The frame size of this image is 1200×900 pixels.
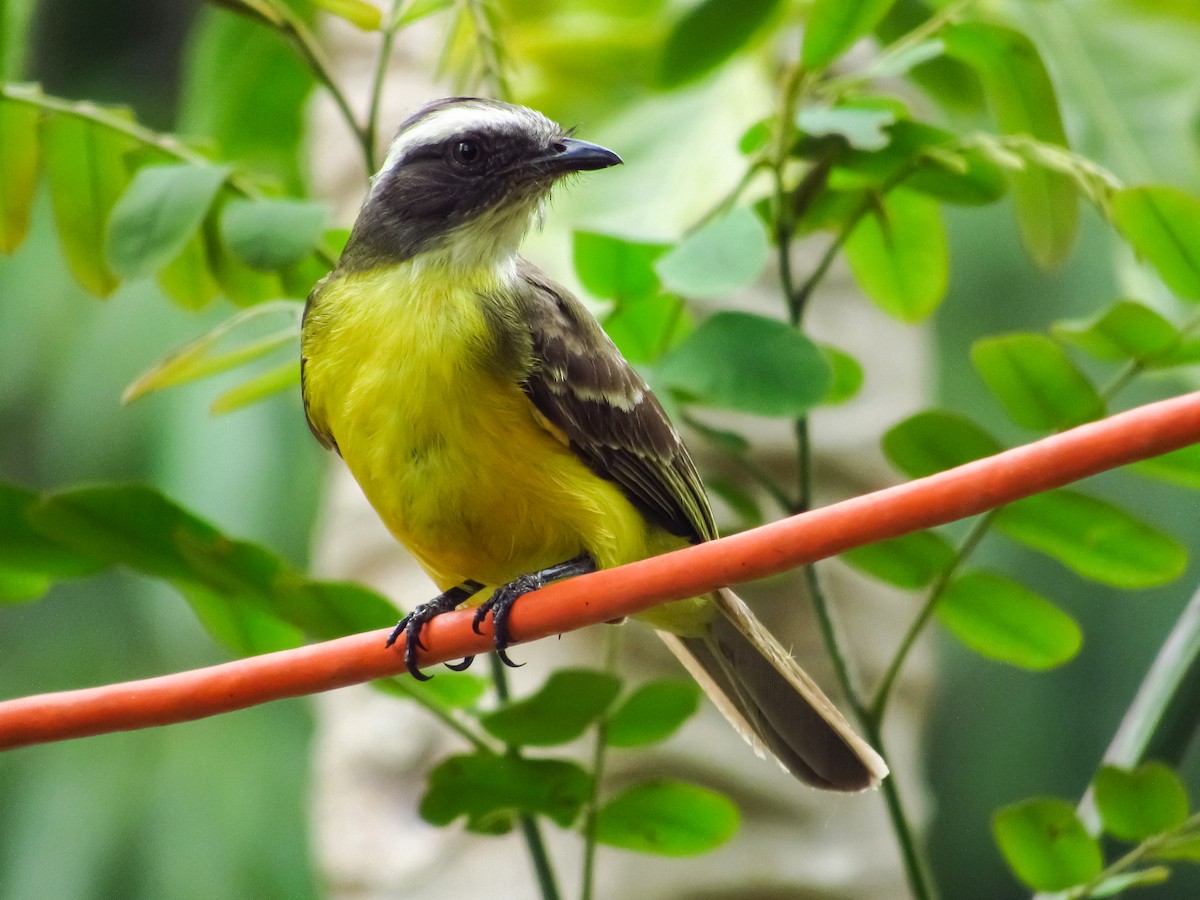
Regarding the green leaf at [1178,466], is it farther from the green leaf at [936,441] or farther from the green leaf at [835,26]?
the green leaf at [835,26]

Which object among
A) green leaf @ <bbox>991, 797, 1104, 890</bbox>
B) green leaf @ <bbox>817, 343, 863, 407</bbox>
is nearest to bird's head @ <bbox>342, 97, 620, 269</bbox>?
green leaf @ <bbox>817, 343, 863, 407</bbox>

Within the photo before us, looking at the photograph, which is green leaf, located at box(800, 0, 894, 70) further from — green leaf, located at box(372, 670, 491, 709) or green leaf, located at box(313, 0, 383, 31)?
green leaf, located at box(372, 670, 491, 709)

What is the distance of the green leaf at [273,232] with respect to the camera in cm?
179

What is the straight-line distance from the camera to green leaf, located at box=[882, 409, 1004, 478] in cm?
180

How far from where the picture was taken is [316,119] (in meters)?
3.79

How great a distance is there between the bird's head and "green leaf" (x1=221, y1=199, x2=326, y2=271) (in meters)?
0.13

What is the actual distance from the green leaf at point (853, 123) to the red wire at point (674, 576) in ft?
2.48

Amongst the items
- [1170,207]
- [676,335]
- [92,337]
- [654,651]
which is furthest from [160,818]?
[1170,207]

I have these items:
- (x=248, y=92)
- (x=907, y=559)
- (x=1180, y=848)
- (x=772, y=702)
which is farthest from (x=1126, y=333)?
(x=248, y=92)

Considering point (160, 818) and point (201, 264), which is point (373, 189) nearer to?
Answer: point (201, 264)

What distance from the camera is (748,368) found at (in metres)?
1.80

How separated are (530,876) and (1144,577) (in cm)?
140

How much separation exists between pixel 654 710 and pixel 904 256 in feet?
2.71

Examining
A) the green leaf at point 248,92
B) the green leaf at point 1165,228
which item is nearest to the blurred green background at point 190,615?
the green leaf at point 248,92
